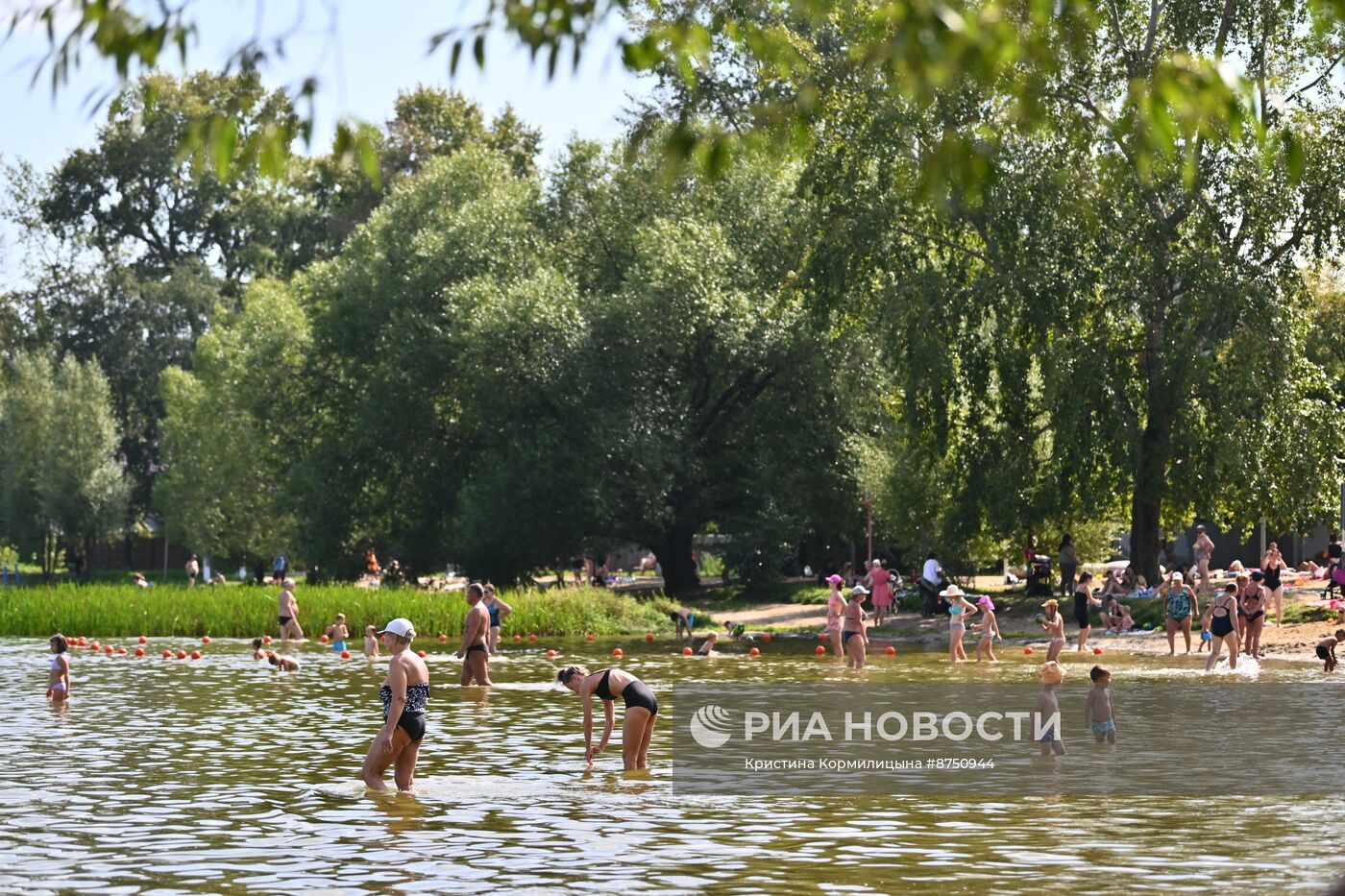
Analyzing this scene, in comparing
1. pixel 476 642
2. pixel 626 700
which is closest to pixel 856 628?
pixel 476 642

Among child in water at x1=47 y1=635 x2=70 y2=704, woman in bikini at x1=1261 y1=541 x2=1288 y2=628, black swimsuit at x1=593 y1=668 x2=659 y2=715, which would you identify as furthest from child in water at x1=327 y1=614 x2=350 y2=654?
woman in bikini at x1=1261 y1=541 x2=1288 y2=628

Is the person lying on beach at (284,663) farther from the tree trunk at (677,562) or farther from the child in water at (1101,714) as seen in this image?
the tree trunk at (677,562)

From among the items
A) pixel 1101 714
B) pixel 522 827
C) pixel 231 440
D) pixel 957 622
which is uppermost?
pixel 231 440

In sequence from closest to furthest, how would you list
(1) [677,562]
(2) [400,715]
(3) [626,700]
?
(2) [400,715], (3) [626,700], (1) [677,562]

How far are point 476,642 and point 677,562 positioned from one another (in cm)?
2790

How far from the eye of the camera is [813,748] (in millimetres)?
20188

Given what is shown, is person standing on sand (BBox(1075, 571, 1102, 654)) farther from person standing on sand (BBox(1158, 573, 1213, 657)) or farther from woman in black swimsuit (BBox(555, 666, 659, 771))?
woman in black swimsuit (BBox(555, 666, 659, 771))

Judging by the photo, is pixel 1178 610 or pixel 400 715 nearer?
pixel 400 715

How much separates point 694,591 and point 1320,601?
20075mm

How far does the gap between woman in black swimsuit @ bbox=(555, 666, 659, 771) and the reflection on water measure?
381mm

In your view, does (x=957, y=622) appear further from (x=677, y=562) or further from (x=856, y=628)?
(x=677, y=562)

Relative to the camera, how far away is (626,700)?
18.0 m

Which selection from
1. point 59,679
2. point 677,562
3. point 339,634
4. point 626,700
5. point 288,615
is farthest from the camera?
point 677,562

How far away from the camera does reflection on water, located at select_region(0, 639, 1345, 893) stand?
12.3 m
